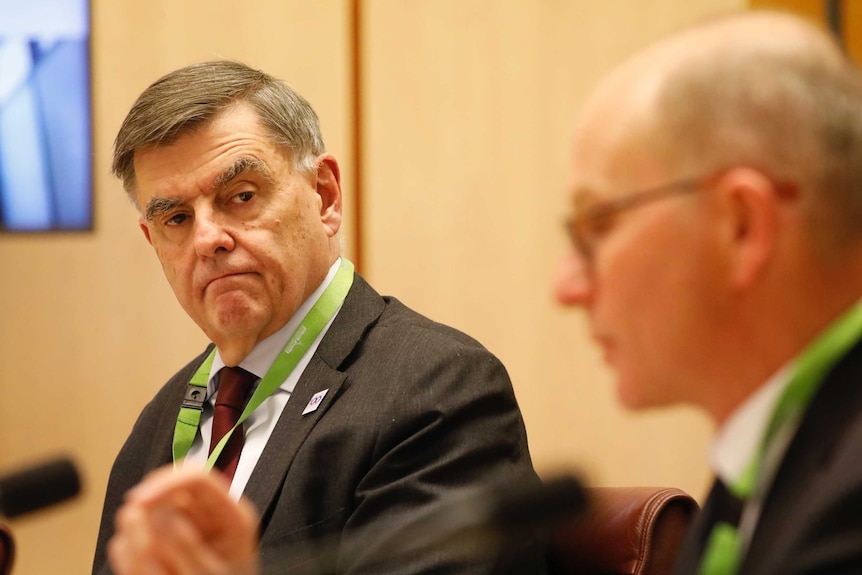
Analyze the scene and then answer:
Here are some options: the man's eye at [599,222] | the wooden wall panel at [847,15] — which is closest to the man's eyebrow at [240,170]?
the man's eye at [599,222]

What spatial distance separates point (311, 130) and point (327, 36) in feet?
3.53

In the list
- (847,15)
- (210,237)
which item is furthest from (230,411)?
(847,15)

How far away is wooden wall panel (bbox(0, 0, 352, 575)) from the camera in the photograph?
3.02 m

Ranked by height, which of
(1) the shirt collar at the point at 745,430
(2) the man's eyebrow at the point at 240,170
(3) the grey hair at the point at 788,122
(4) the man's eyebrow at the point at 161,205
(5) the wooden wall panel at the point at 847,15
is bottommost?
(4) the man's eyebrow at the point at 161,205

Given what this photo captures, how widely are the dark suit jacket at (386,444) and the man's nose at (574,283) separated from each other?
62 centimetres

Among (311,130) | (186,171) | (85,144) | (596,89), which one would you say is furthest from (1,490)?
(85,144)

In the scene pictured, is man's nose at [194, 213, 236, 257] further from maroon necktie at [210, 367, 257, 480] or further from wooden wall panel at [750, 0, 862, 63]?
wooden wall panel at [750, 0, 862, 63]

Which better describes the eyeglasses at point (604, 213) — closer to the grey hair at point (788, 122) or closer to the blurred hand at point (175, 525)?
the grey hair at point (788, 122)

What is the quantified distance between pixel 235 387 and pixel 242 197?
359 millimetres

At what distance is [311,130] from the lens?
6.79ft

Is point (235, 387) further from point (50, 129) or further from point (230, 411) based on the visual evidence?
point (50, 129)

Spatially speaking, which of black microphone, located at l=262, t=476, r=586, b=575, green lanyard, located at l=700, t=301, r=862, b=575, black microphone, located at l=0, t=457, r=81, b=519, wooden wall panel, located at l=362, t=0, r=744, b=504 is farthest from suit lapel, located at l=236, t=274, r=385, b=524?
wooden wall panel, located at l=362, t=0, r=744, b=504

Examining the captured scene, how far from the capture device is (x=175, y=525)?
1.03m

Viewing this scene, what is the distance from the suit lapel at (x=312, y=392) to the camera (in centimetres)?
172
